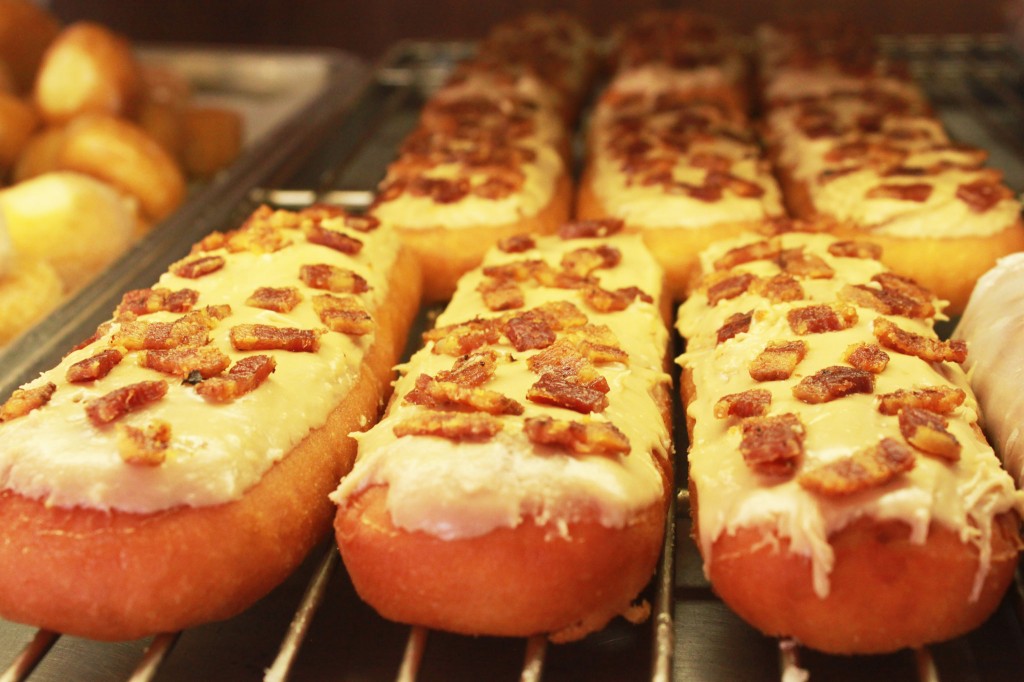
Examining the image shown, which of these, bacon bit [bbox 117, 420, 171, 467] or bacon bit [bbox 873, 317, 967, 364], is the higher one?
bacon bit [bbox 117, 420, 171, 467]

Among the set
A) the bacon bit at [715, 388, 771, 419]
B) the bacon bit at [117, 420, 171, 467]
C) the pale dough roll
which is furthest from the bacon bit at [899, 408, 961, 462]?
the pale dough roll

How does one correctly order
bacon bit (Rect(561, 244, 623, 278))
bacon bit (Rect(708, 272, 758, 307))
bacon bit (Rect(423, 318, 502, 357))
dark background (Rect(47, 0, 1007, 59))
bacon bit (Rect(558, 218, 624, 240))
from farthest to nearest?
dark background (Rect(47, 0, 1007, 59)), bacon bit (Rect(558, 218, 624, 240)), bacon bit (Rect(561, 244, 623, 278)), bacon bit (Rect(708, 272, 758, 307)), bacon bit (Rect(423, 318, 502, 357))

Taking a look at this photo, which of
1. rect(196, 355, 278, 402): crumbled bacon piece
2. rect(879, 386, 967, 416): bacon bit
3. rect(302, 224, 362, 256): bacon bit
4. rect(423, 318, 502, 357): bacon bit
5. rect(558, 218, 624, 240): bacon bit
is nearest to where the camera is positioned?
rect(879, 386, 967, 416): bacon bit

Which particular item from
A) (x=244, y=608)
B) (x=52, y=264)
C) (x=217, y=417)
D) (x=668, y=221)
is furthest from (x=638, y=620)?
(x=52, y=264)

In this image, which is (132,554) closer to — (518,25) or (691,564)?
(691,564)

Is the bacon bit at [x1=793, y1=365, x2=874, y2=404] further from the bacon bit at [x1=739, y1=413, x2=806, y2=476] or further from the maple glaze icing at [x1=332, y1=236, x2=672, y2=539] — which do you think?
the maple glaze icing at [x1=332, y1=236, x2=672, y2=539]

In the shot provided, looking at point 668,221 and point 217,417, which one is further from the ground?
point 217,417

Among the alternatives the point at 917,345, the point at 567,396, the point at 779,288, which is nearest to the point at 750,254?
the point at 779,288

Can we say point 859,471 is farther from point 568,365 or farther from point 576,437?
point 568,365
